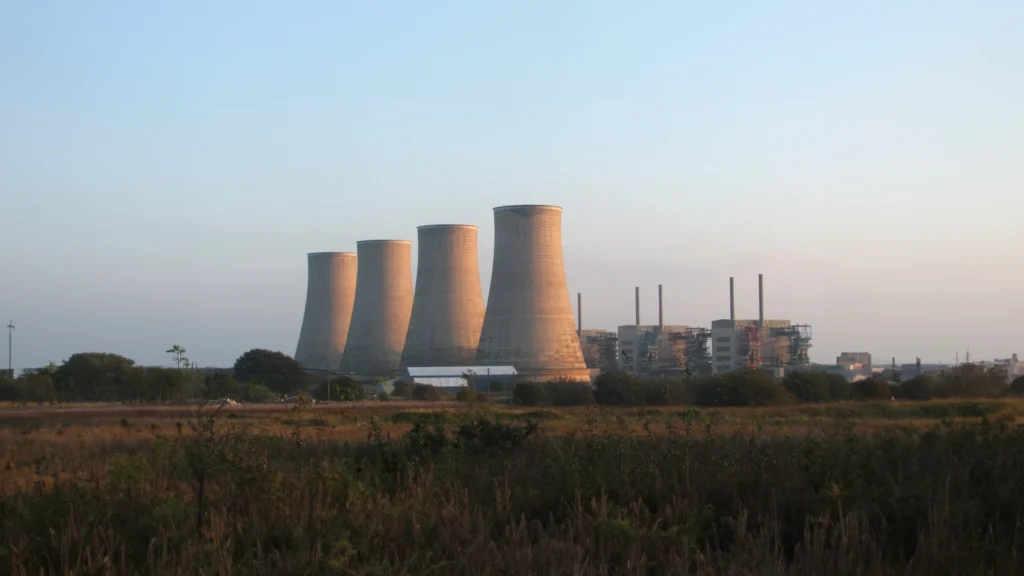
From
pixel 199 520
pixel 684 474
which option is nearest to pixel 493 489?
pixel 684 474

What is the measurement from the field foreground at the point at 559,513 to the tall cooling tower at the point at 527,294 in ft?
82.3

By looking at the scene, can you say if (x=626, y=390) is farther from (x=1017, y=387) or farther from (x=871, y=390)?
(x=1017, y=387)

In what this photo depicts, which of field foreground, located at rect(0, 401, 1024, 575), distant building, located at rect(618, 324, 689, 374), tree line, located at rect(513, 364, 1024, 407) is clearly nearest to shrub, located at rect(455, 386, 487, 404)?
tree line, located at rect(513, 364, 1024, 407)

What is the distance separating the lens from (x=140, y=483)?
477cm

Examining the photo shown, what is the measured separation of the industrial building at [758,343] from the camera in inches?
2010

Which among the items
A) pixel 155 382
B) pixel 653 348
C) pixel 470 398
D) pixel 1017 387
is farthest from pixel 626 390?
pixel 653 348

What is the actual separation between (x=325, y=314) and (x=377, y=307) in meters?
2.90

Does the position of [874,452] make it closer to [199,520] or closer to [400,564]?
[400,564]

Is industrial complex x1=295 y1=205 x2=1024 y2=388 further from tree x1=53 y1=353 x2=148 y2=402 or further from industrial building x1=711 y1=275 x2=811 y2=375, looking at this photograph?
industrial building x1=711 y1=275 x2=811 y2=375

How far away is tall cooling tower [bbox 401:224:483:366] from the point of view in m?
34.6

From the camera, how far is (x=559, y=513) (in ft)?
14.1

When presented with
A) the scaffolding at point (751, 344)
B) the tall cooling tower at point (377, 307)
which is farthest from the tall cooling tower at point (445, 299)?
the scaffolding at point (751, 344)

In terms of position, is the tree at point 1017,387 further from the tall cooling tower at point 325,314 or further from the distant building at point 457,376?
the tall cooling tower at point 325,314

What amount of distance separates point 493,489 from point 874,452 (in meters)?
1.96
